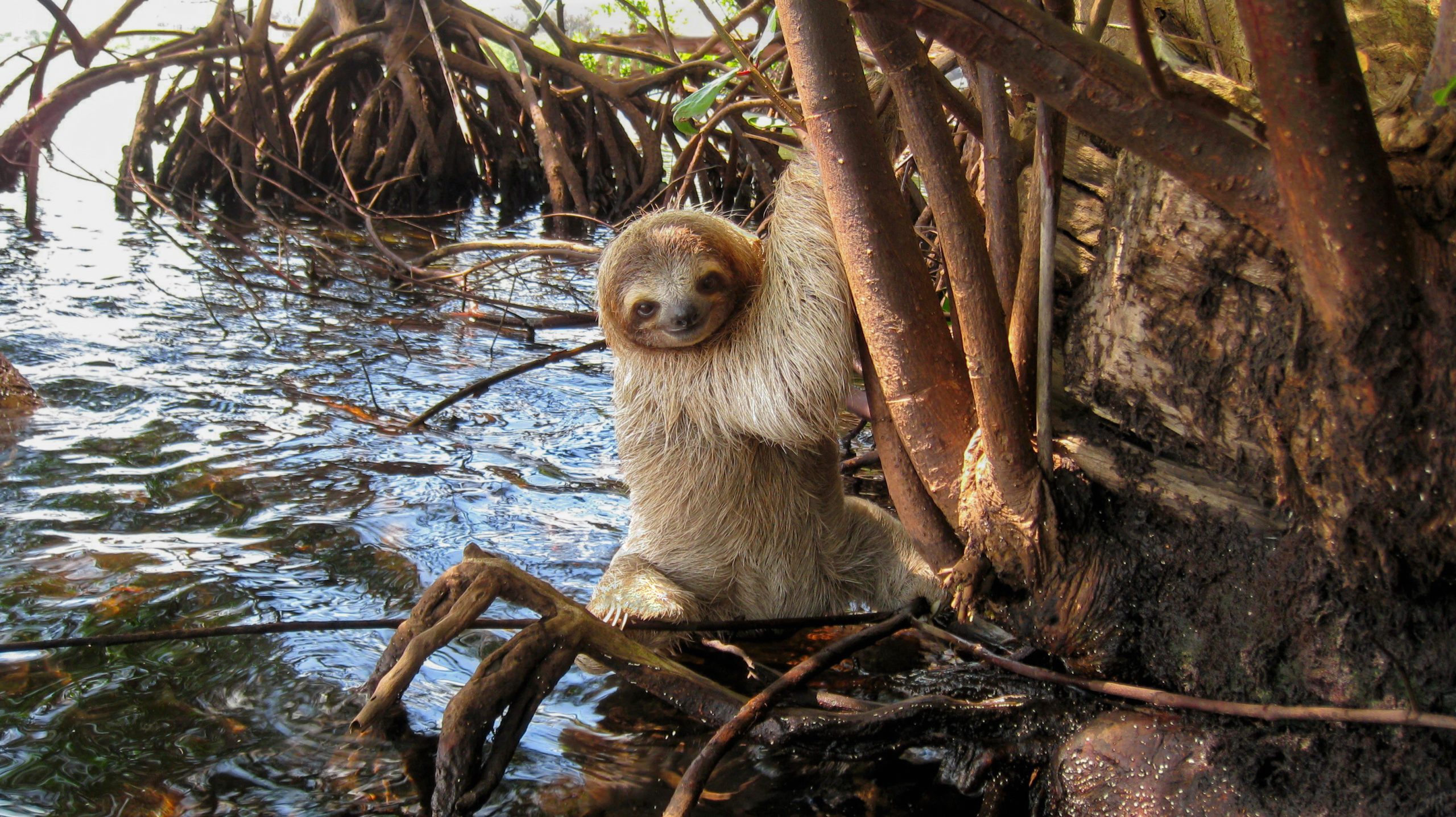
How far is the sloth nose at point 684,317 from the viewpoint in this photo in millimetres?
4383

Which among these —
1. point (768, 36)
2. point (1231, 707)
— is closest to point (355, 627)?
point (1231, 707)

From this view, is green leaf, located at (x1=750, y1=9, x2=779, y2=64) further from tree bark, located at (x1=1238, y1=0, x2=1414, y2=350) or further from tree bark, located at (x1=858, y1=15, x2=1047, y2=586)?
tree bark, located at (x1=1238, y1=0, x2=1414, y2=350)

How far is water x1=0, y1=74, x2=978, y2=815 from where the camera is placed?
12.0 feet

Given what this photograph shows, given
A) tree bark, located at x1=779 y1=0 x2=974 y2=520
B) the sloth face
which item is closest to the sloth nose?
the sloth face

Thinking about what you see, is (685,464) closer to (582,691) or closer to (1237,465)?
(582,691)

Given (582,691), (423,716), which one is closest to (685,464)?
(582,691)

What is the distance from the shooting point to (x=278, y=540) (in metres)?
5.59

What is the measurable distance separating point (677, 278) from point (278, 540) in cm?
268

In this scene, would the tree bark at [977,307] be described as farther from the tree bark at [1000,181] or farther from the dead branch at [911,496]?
the dead branch at [911,496]

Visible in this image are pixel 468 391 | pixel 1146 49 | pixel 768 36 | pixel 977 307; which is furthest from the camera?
pixel 468 391

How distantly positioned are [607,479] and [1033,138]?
400 centimetres

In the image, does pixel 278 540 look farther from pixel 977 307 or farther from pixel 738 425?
pixel 977 307

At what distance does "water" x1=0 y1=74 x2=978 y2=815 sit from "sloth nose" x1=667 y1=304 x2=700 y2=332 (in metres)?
1.51

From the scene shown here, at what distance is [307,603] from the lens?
4.94m
